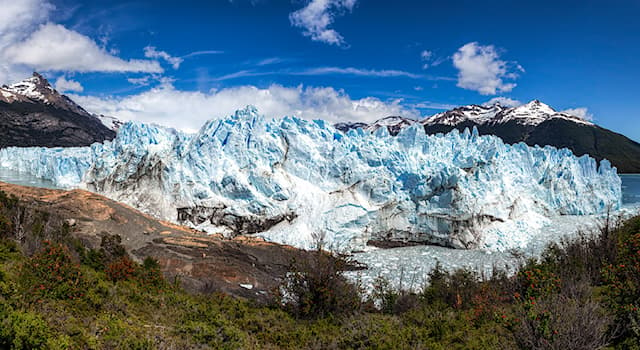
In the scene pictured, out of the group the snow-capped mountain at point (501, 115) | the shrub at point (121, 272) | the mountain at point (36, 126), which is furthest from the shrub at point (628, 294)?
the snow-capped mountain at point (501, 115)

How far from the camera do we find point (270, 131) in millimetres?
28109

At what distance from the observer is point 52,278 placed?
6.21 m

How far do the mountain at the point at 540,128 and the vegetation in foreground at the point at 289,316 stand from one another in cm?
7027

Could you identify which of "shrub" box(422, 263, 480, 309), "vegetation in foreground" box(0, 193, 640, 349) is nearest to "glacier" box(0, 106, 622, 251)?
"shrub" box(422, 263, 480, 309)

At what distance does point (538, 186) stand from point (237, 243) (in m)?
24.7

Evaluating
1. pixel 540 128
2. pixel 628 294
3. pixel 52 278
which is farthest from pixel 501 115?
pixel 52 278

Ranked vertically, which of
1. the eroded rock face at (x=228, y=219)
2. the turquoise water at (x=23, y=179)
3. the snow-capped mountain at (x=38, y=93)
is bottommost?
the eroded rock face at (x=228, y=219)

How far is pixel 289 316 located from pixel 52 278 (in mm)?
4815

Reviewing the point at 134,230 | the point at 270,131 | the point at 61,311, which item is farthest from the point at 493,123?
the point at 61,311

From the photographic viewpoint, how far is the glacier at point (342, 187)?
927 inches

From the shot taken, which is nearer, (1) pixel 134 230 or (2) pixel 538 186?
(1) pixel 134 230

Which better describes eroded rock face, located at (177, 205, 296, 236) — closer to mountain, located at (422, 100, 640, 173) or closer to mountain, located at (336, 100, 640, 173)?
mountain, located at (336, 100, 640, 173)

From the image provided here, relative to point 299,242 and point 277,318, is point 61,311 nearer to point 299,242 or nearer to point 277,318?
point 277,318

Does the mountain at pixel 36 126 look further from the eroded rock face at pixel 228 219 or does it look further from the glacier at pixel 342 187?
the eroded rock face at pixel 228 219
